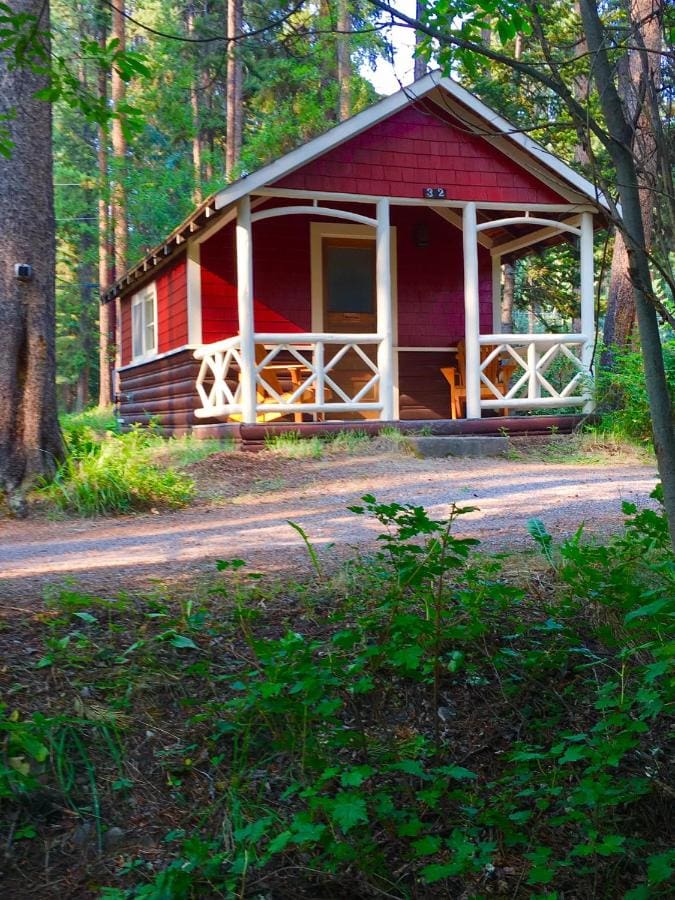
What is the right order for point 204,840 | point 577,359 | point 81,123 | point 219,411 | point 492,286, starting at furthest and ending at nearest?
point 81,123 → point 492,286 → point 577,359 → point 219,411 → point 204,840

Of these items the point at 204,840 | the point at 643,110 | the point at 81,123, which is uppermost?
the point at 81,123

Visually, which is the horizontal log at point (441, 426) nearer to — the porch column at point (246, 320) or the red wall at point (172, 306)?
the porch column at point (246, 320)


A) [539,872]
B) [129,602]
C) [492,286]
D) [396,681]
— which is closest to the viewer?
[539,872]

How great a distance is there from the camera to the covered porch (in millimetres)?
10969

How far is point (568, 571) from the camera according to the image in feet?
14.0

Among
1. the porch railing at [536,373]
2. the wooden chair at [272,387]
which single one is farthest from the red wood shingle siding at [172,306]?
the porch railing at [536,373]

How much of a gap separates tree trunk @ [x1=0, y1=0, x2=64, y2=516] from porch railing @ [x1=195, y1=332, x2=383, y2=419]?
129 inches

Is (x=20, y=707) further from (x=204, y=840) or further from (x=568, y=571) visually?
(x=568, y=571)

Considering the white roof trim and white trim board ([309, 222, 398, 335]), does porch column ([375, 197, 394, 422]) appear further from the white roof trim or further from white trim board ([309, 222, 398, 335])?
white trim board ([309, 222, 398, 335])

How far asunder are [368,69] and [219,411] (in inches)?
975

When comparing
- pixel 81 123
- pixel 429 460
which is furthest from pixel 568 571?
pixel 81 123

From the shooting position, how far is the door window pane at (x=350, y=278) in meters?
13.8

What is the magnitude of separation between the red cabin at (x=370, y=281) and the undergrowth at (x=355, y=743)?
7.19m

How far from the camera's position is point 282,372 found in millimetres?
13281
